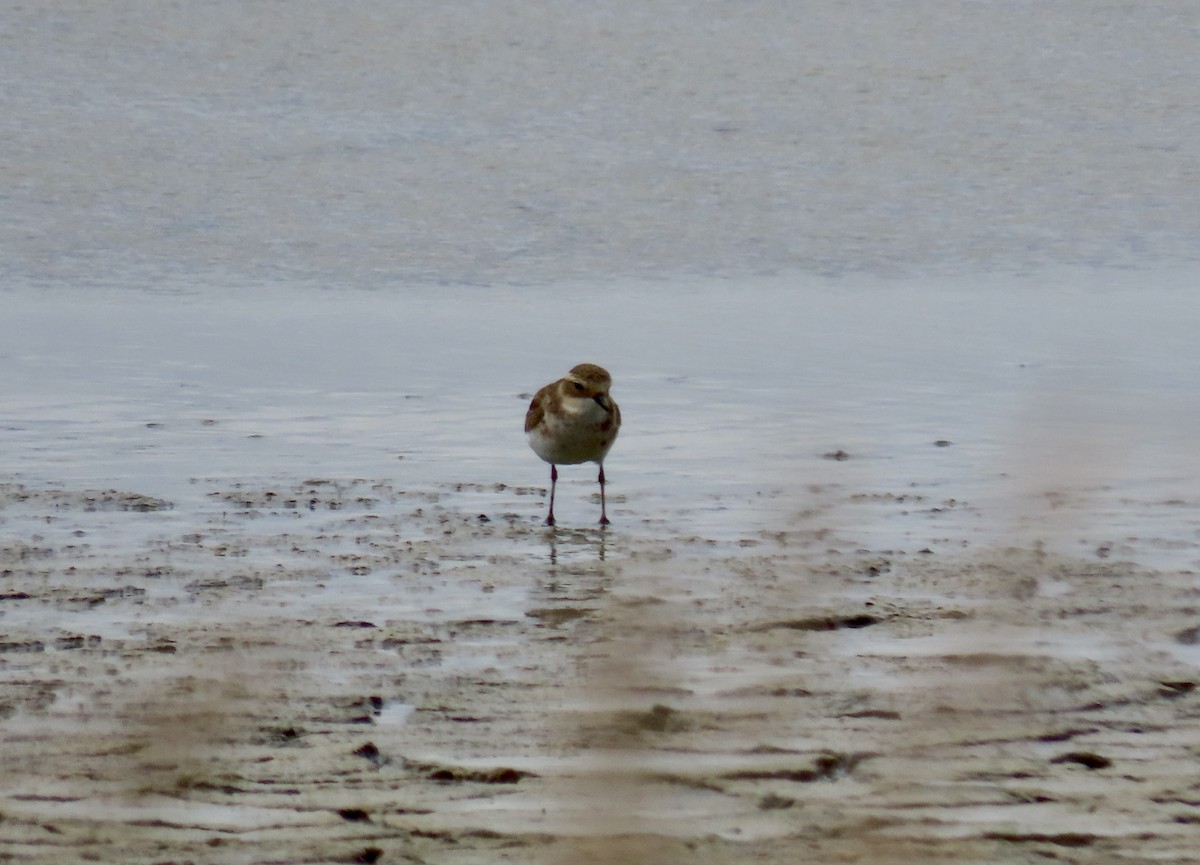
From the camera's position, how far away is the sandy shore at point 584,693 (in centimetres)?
181

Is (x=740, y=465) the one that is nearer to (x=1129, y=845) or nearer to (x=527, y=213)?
(x=1129, y=845)

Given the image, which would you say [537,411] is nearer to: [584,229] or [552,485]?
[552,485]

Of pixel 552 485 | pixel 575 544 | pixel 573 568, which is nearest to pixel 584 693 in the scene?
pixel 573 568

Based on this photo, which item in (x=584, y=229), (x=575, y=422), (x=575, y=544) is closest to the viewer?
(x=575, y=544)

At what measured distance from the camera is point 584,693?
2.33 m

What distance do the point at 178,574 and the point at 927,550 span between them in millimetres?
2441

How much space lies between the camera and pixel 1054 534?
174 cm

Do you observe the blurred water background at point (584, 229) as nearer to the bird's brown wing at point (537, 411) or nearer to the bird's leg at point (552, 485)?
the bird's leg at point (552, 485)

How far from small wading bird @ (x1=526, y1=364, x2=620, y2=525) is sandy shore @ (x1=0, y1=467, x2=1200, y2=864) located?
502 mm

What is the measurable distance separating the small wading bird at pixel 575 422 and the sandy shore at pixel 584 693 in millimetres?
502

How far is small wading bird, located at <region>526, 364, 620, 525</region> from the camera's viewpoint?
7.51m

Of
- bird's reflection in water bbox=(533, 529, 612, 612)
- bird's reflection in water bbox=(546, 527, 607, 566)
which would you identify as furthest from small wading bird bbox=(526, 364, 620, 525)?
bird's reflection in water bbox=(533, 529, 612, 612)

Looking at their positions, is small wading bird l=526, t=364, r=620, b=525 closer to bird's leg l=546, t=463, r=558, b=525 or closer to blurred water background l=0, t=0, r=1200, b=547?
bird's leg l=546, t=463, r=558, b=525

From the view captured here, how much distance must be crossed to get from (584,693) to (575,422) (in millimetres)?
5143
